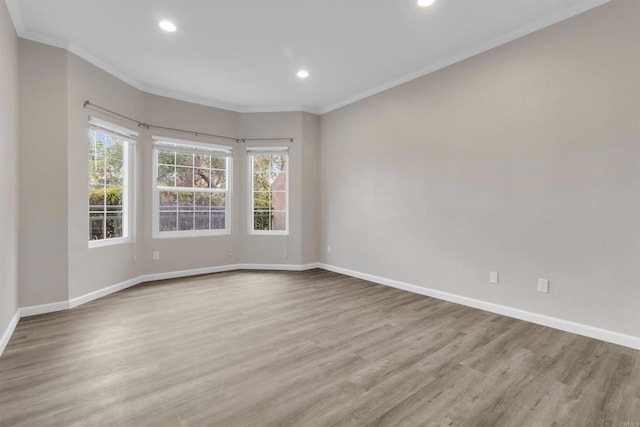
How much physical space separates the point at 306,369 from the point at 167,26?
3.24 metres

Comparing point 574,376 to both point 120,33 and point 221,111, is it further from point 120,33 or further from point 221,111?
point 221,111

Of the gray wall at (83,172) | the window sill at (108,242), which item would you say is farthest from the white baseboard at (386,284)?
the window sill at (108,242)

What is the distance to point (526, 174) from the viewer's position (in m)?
2.91

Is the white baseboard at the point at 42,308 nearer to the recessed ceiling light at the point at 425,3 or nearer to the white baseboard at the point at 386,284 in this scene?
the white baseboard at the point at 386,284

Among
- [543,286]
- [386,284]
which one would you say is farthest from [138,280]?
[543,286]

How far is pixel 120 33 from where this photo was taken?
9.73 feet

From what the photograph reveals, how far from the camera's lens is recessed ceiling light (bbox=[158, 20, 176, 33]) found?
278cm

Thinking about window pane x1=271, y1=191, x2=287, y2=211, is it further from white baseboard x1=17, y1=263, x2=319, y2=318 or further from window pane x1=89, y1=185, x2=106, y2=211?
window pane x1=89, y1=185, x2=106, y2=211

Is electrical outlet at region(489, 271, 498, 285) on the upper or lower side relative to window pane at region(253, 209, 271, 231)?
lower

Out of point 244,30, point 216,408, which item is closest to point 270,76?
point 244,30

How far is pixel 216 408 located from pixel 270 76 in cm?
365

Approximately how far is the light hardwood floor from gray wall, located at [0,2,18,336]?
37 centimetres

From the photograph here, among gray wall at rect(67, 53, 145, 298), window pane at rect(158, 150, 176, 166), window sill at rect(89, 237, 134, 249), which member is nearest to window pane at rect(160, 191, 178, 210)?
window pane at rect(158, 150, 176, 166)

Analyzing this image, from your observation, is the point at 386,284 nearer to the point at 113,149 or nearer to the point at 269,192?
the point at 269,192
